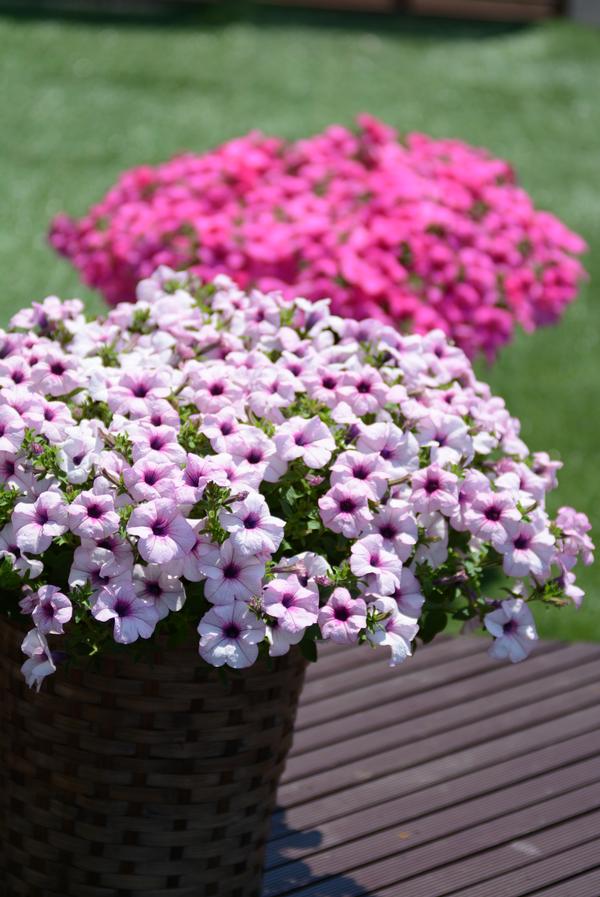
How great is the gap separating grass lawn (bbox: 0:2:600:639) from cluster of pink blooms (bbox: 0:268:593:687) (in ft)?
9.32

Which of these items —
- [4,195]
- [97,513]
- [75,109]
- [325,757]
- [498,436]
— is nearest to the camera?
[97,513]

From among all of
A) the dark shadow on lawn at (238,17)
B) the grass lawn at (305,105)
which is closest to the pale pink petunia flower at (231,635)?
the grass lawn at (305,105)

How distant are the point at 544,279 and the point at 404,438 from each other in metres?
2.02

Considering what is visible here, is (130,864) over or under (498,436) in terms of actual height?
under

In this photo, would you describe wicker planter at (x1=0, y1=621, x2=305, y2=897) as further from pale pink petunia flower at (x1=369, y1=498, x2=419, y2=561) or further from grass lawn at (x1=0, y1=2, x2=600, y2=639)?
grass lawn at (x1=0, y1=2, x2=600, y2=639)

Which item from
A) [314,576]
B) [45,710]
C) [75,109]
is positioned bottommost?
[45,710]

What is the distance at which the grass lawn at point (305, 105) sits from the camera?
6.49 metres

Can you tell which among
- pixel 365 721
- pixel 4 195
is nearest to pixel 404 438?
pixel 365 721

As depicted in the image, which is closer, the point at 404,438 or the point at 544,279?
the point at 404,438

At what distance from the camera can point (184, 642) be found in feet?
6.95

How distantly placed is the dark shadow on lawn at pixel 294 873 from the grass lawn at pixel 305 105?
8.65ft

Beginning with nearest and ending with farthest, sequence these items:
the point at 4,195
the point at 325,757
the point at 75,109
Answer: the point at 325,757
the point at 4,195
the point at 75,109

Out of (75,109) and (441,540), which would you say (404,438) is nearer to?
(441,540)

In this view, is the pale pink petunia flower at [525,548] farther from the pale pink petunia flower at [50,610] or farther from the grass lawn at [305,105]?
the grass lawn at [305,105]
